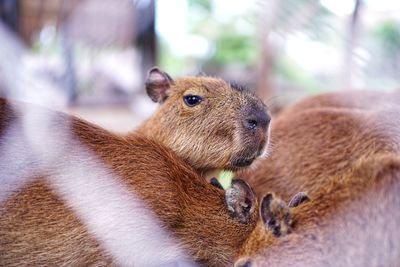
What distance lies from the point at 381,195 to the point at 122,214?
2.64 feet

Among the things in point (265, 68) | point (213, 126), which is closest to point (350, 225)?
point (213, 126)

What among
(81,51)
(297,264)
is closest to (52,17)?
(81,51)

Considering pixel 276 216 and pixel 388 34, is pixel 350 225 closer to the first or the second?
pixel 276 216

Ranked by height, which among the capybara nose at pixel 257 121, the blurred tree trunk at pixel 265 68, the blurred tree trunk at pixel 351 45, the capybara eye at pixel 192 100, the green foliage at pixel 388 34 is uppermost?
the green foliage at pixel 388 34

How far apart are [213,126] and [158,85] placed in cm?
54

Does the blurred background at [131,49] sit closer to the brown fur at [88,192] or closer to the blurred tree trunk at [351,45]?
the blurred tree trunk at [351,45]

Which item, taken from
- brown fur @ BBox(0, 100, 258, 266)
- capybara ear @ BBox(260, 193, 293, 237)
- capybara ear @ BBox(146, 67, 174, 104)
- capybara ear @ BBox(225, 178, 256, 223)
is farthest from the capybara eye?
capybara ear @ BBox(260, 193, 293, 237)

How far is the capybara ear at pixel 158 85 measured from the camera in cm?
297

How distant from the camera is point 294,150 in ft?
9.11

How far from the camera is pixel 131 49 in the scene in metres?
8.00

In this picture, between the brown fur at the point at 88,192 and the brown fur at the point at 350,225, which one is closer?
the brown fur at the point at 350,225

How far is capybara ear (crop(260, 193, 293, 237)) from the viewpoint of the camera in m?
1.62

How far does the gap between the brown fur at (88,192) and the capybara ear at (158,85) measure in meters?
0.89

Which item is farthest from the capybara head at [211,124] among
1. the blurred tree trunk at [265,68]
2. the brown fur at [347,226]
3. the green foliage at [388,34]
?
the blurred tree trunk at [265,68]
